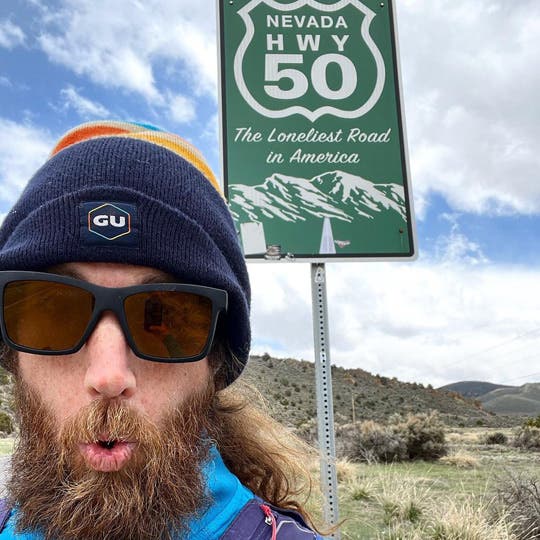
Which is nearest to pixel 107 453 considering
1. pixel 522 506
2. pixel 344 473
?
pixel 522 506

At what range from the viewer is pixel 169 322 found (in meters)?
→ 1.14

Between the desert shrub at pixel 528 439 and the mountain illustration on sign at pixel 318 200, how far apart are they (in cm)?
687

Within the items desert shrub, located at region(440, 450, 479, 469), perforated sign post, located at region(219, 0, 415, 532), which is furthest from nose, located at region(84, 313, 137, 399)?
desert shrub, located at region(440, 450, 479, 469)

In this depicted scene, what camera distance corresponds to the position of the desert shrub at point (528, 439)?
795 cm

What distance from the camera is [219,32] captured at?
9.29 ft

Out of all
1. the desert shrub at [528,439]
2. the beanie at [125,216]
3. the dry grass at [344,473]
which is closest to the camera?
the beanie at [125,216]

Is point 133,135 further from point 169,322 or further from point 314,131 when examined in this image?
point 314,131

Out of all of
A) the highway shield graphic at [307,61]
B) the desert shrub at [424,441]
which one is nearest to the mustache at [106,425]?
the highway shield graphic at [307,61]

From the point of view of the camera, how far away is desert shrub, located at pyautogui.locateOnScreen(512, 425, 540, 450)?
26.1 feet

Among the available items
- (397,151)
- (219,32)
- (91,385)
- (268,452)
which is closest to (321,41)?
(219,32)

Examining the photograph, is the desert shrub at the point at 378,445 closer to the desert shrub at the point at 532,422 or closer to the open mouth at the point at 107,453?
the desert shrub at the point at 532,422

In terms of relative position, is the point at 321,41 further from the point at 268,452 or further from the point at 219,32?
the point at 268,452

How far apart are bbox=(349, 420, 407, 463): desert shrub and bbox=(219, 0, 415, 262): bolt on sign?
525 centimetres

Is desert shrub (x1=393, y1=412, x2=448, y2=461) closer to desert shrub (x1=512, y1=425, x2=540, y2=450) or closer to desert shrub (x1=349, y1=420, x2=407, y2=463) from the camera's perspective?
desert shrub (x1=349, y1=420, x2=407, y2=463)
